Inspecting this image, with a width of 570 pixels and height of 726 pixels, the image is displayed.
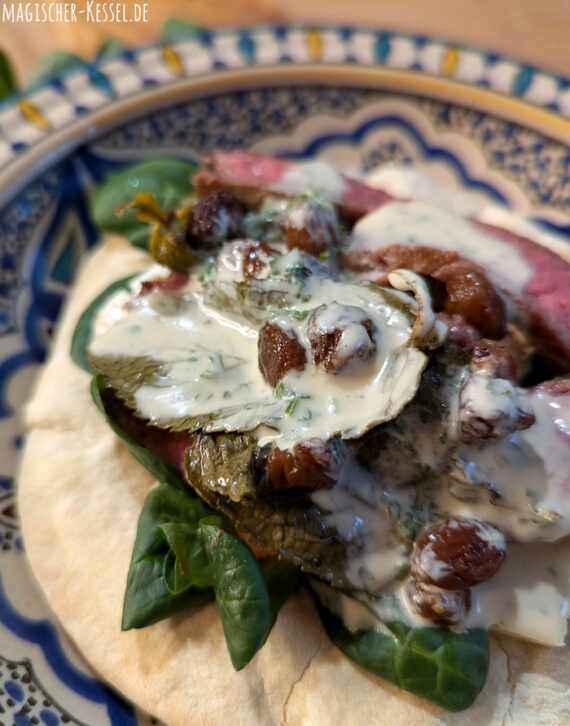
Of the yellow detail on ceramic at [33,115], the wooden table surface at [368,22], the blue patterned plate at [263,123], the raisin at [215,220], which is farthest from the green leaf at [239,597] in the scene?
the wooden table surface at [368,22]

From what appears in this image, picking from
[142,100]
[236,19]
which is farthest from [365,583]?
[236,19]

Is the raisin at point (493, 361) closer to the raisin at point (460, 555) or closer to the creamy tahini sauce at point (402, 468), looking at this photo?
the creamy tahini sauce at point (402, 468)

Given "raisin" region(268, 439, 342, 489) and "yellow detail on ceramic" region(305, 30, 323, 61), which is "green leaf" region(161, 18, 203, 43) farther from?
"raisin" region(268, 439, 342, 489)

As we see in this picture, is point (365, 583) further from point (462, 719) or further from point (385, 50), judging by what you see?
point (385, 50)

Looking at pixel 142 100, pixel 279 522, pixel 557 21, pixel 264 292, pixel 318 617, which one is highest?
pixel 557 21

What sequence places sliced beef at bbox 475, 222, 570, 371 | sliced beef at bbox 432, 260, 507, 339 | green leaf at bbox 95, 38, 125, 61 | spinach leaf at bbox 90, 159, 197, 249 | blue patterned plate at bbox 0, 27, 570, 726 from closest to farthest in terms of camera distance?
sliced beef at bbox 432, 260, 507, 339
sliced beef at bbox 475, 222, 570, 371
spinach leaf at bbox 90, 159, 197, 249
blue patterned plate at bbox 0, 27, 570, 726
green leaf at bbox 95, 38, 125, 61

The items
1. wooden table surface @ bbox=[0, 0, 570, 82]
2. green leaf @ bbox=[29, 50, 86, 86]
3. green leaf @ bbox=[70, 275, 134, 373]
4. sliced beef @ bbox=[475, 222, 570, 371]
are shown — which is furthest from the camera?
wooden table surface @ bbox=[0, 0, 570, 82]

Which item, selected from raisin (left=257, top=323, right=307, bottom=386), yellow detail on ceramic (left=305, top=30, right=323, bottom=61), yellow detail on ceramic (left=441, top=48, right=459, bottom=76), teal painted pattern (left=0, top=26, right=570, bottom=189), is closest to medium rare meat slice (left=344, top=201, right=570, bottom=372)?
raisin (left=257, top=323, right=307, bottom=386)

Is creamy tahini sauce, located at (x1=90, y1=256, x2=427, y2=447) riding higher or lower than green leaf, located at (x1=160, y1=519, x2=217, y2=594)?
higher
